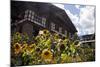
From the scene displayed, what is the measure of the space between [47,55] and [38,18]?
0.40 m

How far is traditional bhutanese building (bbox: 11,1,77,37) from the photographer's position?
1825 mm

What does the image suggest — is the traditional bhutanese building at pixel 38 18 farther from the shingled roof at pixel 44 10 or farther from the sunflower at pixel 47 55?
the sunflower at pixel 47 55

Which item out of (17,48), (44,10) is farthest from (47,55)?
(44,10)

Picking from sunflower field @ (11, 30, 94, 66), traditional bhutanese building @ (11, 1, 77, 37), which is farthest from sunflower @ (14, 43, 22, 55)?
traditional bhutanese building @ (11, 1, 77, 37)

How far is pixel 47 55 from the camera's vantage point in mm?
1916

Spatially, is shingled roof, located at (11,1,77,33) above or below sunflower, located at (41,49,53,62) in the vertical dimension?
above

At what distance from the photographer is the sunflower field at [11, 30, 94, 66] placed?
1.83 meters

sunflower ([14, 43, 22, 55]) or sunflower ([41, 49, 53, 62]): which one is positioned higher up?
sunflower ([14, 43, 22, 55])

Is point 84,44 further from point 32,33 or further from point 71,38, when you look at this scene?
point 32,33

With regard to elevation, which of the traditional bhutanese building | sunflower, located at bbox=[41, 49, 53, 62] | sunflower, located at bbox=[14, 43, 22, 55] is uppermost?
the traditional bhutanese building

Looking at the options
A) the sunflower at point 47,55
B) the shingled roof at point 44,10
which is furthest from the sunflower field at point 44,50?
the shingled roof at point 44,10

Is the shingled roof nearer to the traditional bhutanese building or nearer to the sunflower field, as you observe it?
the traditional bhutanese building

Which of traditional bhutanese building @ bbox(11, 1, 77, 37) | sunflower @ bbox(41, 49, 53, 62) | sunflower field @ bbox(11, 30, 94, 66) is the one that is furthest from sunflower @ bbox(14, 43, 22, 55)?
sunflower @ bbox(41, 49, 53, 62)
